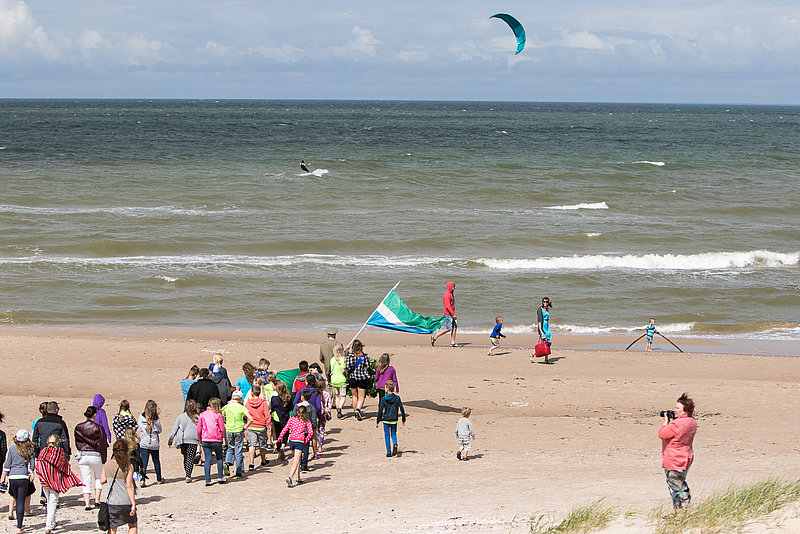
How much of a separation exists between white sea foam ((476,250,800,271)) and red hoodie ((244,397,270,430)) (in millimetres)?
16704

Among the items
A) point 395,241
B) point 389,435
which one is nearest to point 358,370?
point 389,435

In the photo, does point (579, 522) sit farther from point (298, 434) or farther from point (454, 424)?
point (454, 424)

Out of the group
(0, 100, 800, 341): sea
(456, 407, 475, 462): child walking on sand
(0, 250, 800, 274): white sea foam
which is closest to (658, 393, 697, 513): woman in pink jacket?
(456, 407, 475, 462): child walking on sand

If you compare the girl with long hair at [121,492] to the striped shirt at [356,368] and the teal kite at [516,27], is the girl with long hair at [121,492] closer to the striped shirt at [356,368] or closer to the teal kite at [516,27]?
the striped shirt at [356,368]

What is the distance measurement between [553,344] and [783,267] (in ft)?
41.7

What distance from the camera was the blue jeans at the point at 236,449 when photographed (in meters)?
9.81

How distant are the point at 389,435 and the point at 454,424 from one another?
1.94m

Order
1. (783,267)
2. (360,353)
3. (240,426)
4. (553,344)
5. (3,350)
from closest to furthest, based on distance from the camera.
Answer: (240,426) < (360,353) < (3,350) < (553,344) < (783,267)

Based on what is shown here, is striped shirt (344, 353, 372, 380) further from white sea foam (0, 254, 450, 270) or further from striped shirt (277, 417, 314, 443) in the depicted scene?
white sea foam (0, 254, 450, 270)

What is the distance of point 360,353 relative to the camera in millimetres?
11867

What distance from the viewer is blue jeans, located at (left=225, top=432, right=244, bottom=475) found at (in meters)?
9.81

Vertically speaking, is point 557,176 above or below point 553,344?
above

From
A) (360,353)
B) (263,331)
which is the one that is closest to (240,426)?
(360,353)

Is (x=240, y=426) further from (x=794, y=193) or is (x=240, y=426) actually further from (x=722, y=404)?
(x=794, y=193)
